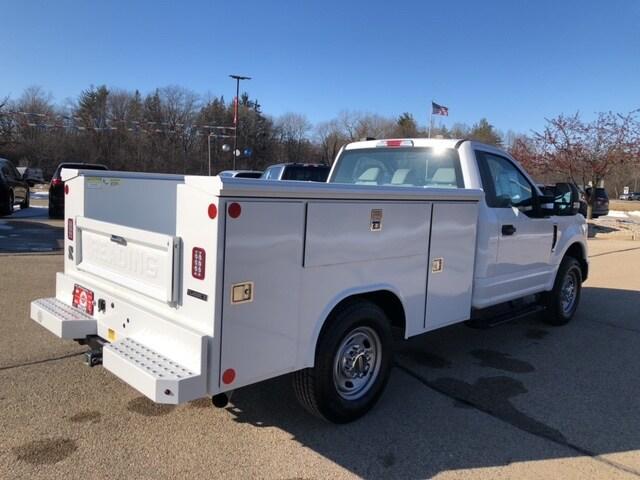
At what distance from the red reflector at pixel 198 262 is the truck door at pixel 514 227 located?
2878mm

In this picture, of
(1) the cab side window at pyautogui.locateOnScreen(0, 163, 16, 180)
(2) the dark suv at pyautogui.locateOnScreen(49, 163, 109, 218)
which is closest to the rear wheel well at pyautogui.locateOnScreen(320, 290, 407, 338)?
(2) the dark suv at pyautogui.locateOnScreen(49, 163, 109, 218)

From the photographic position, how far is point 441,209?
416cm

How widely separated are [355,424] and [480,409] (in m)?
1.06

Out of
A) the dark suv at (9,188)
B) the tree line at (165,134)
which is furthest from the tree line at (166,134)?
the dark suv at (9,188)

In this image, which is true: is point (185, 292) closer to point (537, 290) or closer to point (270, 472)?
point (270, 472)

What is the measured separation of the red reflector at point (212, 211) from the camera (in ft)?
8.96

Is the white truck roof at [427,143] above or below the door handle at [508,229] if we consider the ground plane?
above

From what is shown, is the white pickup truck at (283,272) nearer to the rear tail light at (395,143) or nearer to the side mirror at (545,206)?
the rear tail light at (395,143)

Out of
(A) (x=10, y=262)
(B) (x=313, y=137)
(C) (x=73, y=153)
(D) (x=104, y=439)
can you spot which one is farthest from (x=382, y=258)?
(B) (x=313, y=137)

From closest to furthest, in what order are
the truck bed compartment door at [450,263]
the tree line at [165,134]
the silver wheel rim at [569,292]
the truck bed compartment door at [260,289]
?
the truck bed compartment door at [260,289], the truck bed compartment door at [450,263], the silver wheel rim at [569,292], the tree line at [165,134]

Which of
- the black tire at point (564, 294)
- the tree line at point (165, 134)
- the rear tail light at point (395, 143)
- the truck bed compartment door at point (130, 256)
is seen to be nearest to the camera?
the truck bed compartment door at point (130, 256)

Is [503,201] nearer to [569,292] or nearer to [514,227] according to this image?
[514,227]

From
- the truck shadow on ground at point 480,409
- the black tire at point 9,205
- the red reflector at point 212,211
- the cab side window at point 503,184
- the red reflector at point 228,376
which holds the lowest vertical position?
the truck shadow on ground at point 480,409

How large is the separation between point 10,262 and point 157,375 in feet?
24.7
